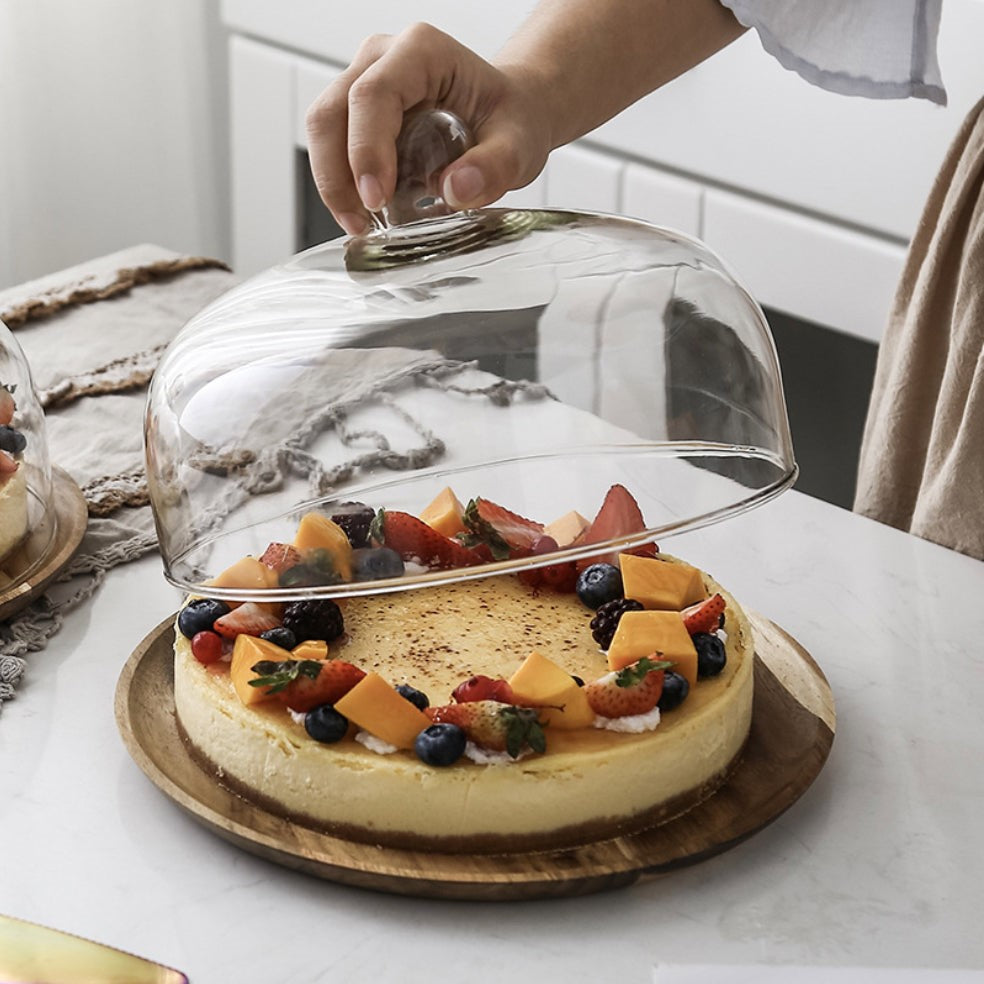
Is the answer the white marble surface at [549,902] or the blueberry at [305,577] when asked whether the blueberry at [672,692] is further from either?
the blueberry at [305,577]

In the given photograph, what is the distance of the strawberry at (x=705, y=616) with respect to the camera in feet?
3.56

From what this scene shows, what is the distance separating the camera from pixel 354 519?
0.98 m

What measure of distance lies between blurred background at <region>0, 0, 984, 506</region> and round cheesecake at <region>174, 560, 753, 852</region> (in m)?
1.35

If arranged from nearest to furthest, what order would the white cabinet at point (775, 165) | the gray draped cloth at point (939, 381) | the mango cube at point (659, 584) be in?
the mango cube at point (659, 584), the gray draped cloth at point (939, 381), the white cabinet at point (775, 165)

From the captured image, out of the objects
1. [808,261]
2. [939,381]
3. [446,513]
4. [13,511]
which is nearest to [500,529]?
[446,513]

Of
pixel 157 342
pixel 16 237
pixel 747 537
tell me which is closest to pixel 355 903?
pixel 747 537

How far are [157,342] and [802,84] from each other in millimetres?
1124

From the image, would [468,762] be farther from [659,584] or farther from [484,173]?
[484,173]

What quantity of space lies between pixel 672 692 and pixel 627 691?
0.04m

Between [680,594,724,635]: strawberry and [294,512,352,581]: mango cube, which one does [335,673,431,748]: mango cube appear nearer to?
[294,512,352,581]: mango cube

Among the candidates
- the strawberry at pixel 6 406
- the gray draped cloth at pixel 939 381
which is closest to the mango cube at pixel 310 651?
the strawberry at pixel 6 406

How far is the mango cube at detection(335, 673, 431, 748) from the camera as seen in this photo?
96cm

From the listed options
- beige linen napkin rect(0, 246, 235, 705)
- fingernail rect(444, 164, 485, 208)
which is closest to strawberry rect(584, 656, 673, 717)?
fingernail rect(444, 164, 485, 208)

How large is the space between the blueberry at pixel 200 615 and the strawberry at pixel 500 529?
211 mm
